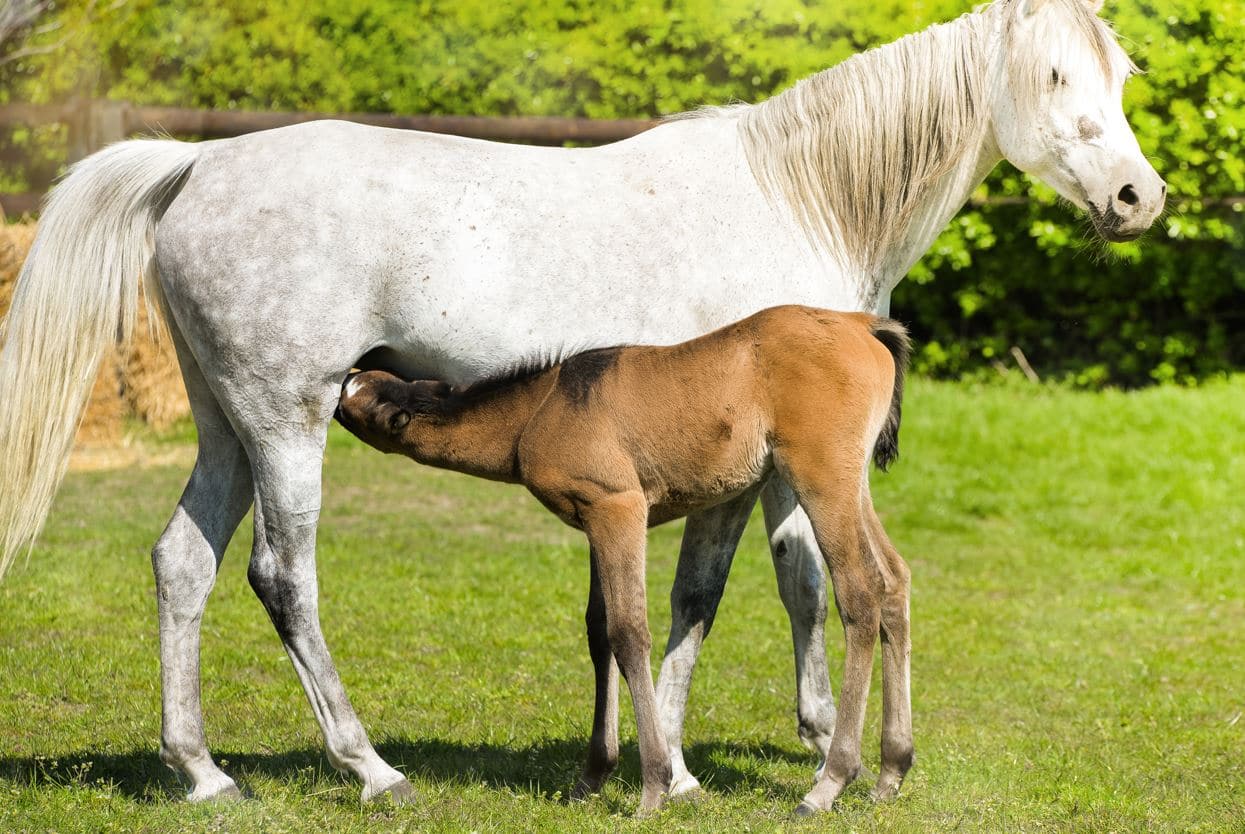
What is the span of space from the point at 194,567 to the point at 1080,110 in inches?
132

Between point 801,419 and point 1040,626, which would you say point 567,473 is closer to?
point 801,419

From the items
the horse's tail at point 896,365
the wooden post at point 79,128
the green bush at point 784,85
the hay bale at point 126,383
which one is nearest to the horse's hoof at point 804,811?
the horse's tail at point 896,365

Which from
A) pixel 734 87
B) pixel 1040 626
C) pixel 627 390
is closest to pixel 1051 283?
pixel 734 87

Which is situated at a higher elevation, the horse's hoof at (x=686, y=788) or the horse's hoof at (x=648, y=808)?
the horse's hoof at (x=648, y=808)

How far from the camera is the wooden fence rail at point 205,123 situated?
12.1m

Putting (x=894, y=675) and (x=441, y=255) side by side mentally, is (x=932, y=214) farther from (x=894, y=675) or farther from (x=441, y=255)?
(x=441, y=255)

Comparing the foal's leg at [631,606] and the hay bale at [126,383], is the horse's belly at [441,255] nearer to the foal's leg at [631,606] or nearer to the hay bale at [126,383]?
the foal's leg at [631,606]

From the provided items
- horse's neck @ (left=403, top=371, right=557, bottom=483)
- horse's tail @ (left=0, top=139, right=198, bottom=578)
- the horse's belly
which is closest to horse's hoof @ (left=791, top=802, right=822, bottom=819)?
horse's neck @ (left=403, top=371, right=557, bottom=483)

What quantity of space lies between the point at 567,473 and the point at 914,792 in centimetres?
162

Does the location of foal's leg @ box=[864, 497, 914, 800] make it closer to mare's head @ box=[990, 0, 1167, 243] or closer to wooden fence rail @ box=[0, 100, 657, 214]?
mare's head @ box=[990, 0, 1167, 243]

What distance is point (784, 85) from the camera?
13.1 metres

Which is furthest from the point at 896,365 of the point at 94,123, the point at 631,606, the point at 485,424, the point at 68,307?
the point at 94,123

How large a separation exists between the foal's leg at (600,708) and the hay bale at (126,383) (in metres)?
7.63

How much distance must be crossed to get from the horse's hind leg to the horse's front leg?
4.92 feet
